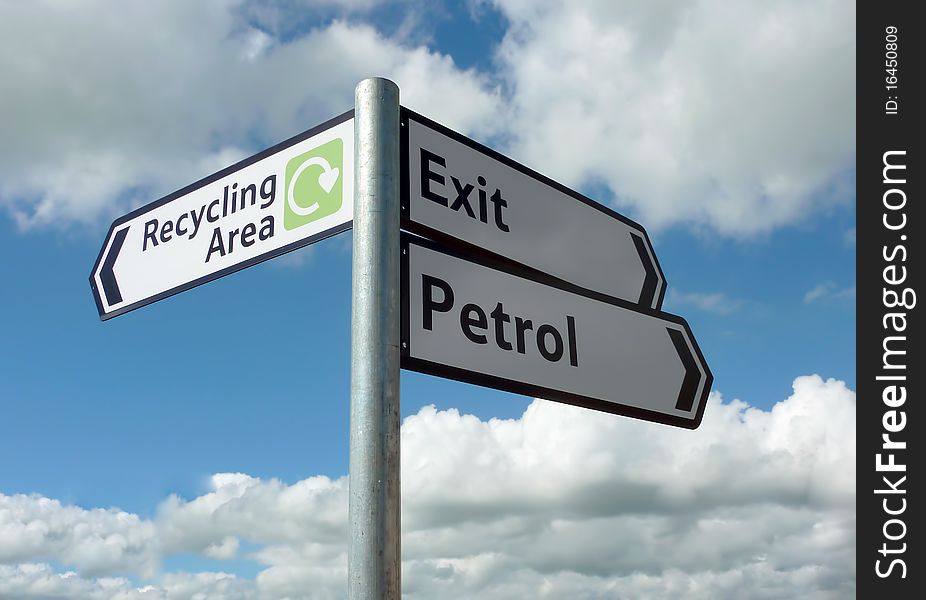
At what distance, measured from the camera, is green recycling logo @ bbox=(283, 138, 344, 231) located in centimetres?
338

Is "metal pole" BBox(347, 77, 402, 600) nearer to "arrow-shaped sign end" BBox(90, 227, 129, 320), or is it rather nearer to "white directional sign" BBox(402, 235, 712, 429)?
"white directional sign" BBox(402, 235, 712, 429)

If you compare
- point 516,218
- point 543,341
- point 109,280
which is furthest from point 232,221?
point 543,341

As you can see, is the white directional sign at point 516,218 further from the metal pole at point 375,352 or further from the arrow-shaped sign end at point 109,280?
the arrow-shaped sign end at point 109,280

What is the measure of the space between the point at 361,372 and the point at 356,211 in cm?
60

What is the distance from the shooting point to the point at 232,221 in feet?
12.3

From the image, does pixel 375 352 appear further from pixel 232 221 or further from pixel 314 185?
pixel 232 221

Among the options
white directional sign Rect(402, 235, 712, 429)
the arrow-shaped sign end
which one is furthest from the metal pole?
the arrow-shaped sign end

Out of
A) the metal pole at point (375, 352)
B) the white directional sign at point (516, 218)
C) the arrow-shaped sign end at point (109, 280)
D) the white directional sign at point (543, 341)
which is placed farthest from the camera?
the arrow-shaped sign end at point (109, 280)

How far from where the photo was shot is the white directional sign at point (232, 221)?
342 cm

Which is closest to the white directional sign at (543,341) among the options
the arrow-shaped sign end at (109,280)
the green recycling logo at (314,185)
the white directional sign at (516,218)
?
the white directional sign at (516,218)

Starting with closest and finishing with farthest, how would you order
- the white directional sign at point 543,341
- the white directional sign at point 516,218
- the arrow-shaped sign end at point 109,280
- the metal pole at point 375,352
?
the metal pole at point 375,352, the white directional sign at point 543,341, the white directional sign at point 516,218, the arrow-shaped sign end at point 109,280

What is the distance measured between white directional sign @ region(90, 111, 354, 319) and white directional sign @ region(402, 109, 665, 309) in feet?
0.88

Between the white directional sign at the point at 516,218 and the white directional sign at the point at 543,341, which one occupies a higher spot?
the white directional sign at the point at 516,218

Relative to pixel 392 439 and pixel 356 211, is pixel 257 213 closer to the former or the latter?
pixel 356 211
